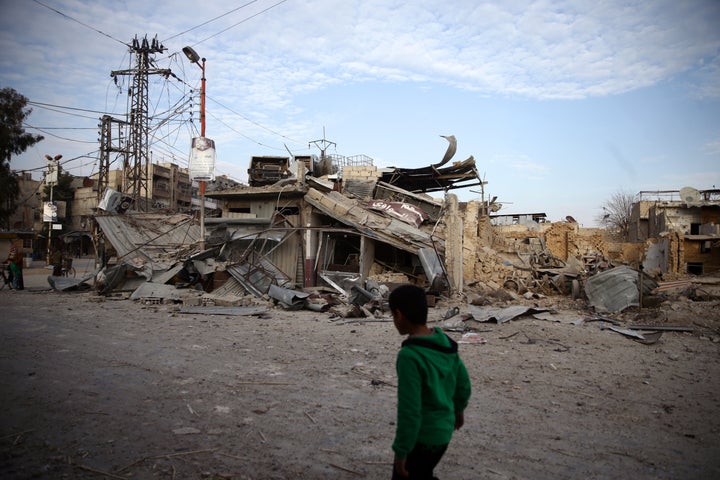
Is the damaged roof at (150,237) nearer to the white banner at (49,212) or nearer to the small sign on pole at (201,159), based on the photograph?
the small sign on pole at (201,159)

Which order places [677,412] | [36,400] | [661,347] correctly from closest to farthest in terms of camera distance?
[36,400]
[677,412]
[661,347]

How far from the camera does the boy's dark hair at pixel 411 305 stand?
2100 mm

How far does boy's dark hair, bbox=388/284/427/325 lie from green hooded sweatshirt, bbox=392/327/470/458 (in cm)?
10

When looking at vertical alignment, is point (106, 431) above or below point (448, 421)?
below

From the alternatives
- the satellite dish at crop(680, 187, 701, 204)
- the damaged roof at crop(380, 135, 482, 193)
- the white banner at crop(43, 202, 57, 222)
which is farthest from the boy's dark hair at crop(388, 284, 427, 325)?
the satellite dish at crop(680, 187, 701, 204)

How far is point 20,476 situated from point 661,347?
9.43 meters

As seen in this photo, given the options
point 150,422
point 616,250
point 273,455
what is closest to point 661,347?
point 273,455

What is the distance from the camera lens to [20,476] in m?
2.88

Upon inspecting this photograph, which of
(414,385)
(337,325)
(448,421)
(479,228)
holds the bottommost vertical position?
(337,325)

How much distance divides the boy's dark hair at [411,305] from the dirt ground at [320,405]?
1650 mm

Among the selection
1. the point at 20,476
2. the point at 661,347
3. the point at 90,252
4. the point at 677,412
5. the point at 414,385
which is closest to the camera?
the point at 414,385

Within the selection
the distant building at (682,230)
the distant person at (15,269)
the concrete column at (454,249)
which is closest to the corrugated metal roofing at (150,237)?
the distant person at (15,269)

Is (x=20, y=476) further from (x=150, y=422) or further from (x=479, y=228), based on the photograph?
(x=479, y=228)

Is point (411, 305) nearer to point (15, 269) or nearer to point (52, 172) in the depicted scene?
point (15, 269)
